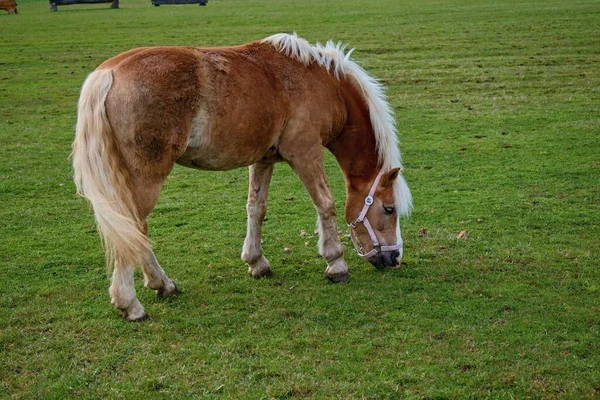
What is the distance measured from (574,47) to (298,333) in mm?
15942

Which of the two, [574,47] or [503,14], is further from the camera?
[503,14]

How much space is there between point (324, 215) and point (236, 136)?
3.44ft

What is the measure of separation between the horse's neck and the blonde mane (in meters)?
0.06

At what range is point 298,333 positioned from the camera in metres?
5.06

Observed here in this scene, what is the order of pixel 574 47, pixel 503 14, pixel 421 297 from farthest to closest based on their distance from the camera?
1. pixel 503 14
2. pixel 574 47
3. pixel 421 297

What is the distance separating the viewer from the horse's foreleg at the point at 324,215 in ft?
19.7

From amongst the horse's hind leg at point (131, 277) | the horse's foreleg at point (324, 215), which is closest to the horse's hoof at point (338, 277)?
the horse's foreleg at point (324, 215)

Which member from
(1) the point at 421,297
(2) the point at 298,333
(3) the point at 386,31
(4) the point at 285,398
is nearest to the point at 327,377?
(4) the point at 285,398

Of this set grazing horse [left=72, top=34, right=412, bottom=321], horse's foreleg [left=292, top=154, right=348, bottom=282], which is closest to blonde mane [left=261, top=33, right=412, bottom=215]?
grazing horse [left=72, top=34, right=412, bottom=321]

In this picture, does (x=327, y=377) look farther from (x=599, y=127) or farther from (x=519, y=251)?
(x=599, y=127)

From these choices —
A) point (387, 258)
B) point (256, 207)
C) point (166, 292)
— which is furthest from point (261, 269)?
point (387, 258)

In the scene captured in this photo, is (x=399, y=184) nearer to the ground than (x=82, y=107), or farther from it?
nearer to the ground

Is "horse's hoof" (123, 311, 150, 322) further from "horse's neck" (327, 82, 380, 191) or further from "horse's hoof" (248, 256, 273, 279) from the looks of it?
"horse's neck" (327, 82, 380, 191)

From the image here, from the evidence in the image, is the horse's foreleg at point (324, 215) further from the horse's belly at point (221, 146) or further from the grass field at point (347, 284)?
the horse's belly at point (221, 146)
